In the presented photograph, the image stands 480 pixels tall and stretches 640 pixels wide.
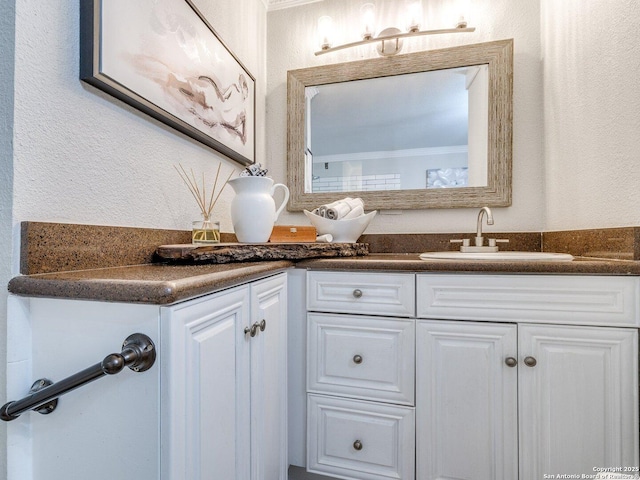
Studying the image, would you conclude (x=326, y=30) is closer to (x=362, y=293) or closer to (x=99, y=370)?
(x=362, y=293)

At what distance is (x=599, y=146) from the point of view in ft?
3.60

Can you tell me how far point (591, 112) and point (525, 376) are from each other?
3.16ft

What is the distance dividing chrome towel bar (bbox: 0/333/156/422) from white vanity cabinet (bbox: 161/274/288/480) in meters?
0.03

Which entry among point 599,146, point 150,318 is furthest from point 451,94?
point 150,318

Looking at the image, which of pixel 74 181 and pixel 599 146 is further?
pixel 599 146

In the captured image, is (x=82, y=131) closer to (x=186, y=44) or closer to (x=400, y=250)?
(x=186, y=44)

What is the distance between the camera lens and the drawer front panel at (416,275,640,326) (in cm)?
91

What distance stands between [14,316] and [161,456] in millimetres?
372

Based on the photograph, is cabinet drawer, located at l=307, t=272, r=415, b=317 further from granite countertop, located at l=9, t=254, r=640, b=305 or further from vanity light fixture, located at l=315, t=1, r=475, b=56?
vanity light fixture, located at l=315, t=1, r=475, b=56

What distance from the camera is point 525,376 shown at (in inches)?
38.1

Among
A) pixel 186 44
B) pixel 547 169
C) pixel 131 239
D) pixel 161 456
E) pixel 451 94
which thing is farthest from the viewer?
pixel 451 94

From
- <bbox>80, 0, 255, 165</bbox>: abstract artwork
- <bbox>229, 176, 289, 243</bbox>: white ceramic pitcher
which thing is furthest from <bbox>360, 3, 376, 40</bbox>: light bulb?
<bbox>229, 176, 289, 243</bbox>: white ceramic pitcher

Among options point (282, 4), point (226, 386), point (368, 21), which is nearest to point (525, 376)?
point (226, 386)

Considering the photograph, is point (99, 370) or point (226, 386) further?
point (226, 386)
